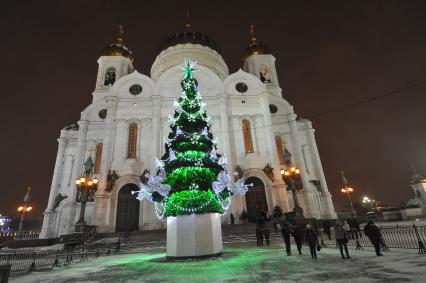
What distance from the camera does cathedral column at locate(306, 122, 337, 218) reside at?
1061 inches

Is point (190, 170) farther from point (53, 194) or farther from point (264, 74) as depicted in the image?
point (264, 74)

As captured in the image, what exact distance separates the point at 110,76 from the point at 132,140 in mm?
12835

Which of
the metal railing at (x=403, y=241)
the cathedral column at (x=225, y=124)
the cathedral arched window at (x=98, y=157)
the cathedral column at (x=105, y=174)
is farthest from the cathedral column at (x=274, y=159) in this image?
the cathedral arched window at (x=98, y=157)

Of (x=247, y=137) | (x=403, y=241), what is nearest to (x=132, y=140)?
(x=247, y=137)

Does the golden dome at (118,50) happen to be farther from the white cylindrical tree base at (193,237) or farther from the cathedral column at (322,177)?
the white cylindrical tree base at (193,237)

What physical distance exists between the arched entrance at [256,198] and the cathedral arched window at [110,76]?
22551 millimetres

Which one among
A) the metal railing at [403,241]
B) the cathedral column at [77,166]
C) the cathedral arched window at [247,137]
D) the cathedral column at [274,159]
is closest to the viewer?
the metal railing at [403,241]

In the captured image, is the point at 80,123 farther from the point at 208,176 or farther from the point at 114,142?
the point at 208,176

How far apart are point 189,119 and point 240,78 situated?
19781 millimetres

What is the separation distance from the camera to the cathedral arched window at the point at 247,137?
26.5m

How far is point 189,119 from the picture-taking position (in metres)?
11.5

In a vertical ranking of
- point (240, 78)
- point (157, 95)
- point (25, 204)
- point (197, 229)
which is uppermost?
point (240, 78)

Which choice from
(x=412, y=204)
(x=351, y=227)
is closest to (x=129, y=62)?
(x=351, y=227)

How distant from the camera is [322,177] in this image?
1123 inches
